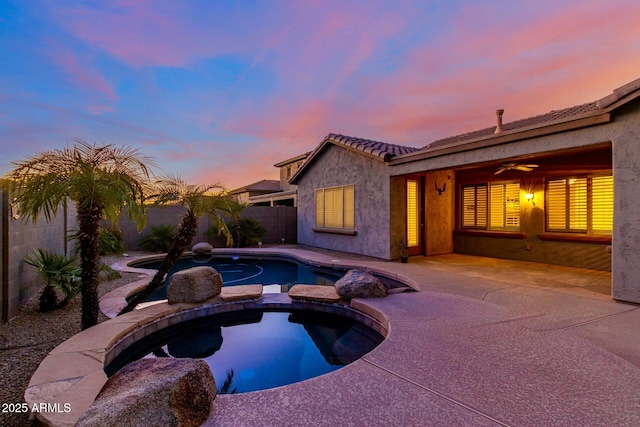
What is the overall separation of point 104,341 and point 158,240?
11118 millimetres

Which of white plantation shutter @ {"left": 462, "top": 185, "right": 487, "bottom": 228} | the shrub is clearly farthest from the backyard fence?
white plantation shutter @ {"left": 462, "top": 185, "right": 487, "bottom": 228}

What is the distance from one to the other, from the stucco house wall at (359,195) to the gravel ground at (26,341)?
8.46 m

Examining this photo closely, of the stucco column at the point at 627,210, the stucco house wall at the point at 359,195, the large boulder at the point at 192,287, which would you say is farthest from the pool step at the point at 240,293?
the stucco column at the point at 627,210

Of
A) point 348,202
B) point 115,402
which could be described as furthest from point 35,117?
point 115,402

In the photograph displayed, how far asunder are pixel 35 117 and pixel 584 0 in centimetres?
1703

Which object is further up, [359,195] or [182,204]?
[359,195]

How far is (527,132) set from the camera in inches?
269

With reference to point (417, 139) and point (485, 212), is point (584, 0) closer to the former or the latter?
point (485, 212)

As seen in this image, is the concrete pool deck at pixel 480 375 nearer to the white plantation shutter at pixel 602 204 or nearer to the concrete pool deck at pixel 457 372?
the concrete pool deck at pixel 457 372

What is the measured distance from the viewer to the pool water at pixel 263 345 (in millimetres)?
4125

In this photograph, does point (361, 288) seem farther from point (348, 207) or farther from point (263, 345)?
point (348, 207)

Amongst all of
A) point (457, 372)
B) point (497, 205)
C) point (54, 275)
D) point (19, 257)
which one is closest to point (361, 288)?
point (457, 372)

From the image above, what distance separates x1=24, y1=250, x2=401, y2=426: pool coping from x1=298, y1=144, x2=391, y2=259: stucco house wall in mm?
5408

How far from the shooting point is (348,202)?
41.9 feet
